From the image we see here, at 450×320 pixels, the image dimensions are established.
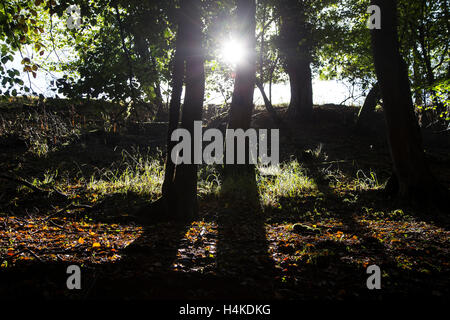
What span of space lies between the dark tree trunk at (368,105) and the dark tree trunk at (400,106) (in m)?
7.23

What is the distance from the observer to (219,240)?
375cm

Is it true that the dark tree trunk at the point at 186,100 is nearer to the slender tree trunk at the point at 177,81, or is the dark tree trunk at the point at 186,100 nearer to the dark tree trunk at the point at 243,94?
the slender tree trunk at the point at 177,81

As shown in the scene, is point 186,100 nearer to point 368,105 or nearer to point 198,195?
point 198,195

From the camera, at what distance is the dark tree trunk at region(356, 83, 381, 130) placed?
12.1m

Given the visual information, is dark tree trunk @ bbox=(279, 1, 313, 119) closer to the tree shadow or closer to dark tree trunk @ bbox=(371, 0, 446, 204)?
dark tree trunk @ bbox=(371, 0, 446, 204)

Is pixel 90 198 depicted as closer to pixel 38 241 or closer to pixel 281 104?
pixel 38 241

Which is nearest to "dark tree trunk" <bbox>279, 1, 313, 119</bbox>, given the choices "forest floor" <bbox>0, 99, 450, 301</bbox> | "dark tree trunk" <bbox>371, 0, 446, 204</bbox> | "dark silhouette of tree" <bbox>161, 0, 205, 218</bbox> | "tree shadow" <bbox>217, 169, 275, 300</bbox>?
"dark tree trunk" <bbox>371, 0, 446, 204</bbox>

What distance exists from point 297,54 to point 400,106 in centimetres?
665

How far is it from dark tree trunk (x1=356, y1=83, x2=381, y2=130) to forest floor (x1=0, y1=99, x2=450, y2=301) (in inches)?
191

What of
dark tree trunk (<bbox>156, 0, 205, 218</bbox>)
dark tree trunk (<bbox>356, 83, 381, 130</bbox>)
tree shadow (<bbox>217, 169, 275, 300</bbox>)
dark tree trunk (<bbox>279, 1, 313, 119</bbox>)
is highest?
dark tree trunk (<bbox>279, 1, 313, 119</bbox>)

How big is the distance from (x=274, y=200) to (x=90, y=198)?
3.80 metres

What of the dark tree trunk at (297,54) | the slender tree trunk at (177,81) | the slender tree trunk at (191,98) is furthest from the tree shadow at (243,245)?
the dark tree trunk at (297,54)

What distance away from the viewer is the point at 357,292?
7.84ft

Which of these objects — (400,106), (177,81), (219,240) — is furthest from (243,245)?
(400,106)
